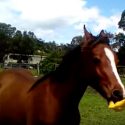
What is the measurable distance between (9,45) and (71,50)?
74896 millimetres

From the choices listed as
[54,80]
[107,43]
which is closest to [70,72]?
[54,80]

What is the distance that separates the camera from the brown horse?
4.93m

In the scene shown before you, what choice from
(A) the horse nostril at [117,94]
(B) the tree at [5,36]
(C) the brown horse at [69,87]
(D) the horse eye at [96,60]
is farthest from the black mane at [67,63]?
(B) the tree at [5,36]

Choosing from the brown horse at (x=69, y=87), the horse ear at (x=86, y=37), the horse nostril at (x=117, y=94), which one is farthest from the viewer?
the horse ear at (x=86, y=37)

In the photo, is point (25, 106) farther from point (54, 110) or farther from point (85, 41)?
point (85, 41)

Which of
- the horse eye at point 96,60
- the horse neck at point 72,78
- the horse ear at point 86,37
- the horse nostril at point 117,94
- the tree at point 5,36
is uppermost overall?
the tree at point 5,36

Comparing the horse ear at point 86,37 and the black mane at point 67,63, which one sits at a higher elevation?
the horse ear at point 86,37

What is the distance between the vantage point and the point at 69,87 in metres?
5.45

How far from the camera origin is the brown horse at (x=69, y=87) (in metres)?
4.93

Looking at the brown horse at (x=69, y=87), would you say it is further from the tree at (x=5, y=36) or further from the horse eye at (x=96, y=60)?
the tree at (x=5, y=36)

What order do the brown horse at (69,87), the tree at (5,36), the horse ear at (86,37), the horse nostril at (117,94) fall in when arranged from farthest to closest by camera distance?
the tree at (5,36) → the horse ear at (86,37) → the brown horse at (69,87) → the horse nostril at (117,94)

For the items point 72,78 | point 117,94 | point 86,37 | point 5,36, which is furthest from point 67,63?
point 5,36

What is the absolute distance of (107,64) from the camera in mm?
4930

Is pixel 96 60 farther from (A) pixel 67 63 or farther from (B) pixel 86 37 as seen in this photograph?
(A) pixel 67 63
